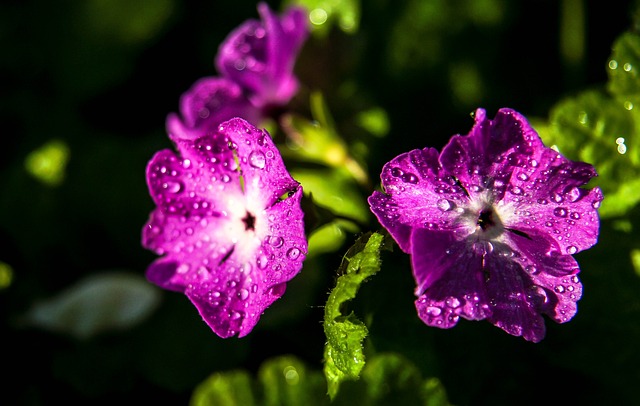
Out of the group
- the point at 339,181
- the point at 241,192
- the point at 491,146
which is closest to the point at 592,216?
the point at 491,146

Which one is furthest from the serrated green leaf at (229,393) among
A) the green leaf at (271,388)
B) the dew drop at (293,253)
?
the dew drop at (293,253)

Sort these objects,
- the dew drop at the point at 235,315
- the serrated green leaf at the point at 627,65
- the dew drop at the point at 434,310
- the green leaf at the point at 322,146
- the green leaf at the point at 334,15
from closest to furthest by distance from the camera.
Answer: the dew drop at the point at 434,310
the dew drop at the point at 235,315
the serrated green leaf at the point at 627,65
the green leaf at the point at 322,146
the green leaf at the point at 334,15

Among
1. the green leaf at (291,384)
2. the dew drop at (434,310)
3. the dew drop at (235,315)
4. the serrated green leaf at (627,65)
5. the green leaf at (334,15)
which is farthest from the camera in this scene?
the green leaf at (334,15)

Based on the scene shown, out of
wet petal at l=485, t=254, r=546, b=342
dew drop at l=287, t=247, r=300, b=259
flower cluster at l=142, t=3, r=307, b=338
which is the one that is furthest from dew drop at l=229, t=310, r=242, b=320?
wet petal at l=485, t=254, r=546, b=342

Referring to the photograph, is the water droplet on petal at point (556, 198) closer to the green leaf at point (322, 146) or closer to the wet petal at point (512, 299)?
the wet petal at point (512, 299)

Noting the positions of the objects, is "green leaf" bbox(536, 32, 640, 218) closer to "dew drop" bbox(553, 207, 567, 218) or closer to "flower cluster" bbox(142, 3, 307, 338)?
"dew drop" bbox(553, 207, 567, 218)

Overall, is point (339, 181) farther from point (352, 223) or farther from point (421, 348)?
point (421, 348)
